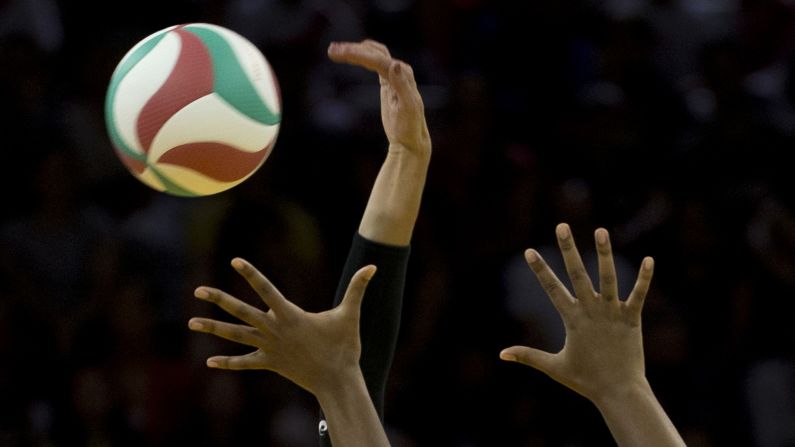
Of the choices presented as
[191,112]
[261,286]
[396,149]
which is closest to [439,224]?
[396,149]

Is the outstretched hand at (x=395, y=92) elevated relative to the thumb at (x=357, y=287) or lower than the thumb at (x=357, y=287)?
elevated

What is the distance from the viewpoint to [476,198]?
20.5 feet

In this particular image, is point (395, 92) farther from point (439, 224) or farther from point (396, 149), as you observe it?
point (439, 224)

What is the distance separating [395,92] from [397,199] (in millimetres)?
267

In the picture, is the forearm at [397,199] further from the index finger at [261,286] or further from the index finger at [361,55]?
the index finger at [261,286]

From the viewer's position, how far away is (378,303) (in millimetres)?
3229

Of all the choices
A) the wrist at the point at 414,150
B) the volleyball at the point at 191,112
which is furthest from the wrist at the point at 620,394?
the volleyball at the point at 191,112

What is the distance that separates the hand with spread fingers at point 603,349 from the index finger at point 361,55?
868 millimetres

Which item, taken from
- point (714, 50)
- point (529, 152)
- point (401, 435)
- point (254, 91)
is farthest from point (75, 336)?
point (714, 50)

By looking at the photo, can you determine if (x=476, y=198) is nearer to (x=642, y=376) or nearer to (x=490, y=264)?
(x=490, y=264)

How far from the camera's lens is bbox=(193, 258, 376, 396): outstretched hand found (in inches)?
93.2

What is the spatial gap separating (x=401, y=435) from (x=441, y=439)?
0.59ft

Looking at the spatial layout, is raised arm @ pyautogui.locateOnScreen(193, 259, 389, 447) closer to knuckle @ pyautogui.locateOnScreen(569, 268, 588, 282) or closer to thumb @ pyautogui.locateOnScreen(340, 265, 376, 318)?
thumb @ pyautogui.locateOnScreen(340, 265, 376, 318)

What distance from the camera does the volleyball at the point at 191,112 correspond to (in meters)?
3.29
